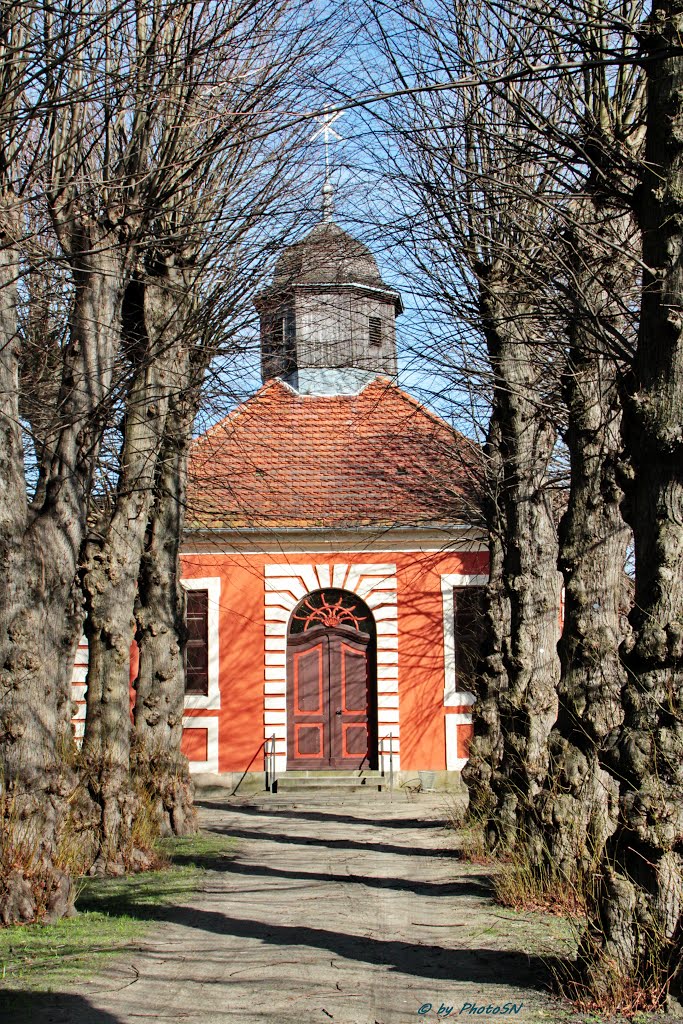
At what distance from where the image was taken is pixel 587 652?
7551mm

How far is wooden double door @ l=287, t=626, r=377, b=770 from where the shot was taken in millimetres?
19062

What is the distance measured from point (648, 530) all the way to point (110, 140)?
6.49m

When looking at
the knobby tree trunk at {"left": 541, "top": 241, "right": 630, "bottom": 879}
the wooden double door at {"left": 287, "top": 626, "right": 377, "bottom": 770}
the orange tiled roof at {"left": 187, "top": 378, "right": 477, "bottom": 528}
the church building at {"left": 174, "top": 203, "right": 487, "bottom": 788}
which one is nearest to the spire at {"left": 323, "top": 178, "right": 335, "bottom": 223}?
the knobby tree trunk at {"left": 541, "top": 241, "right": 630, "bottom": 879}

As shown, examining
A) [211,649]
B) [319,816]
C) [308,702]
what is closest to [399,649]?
[308,702]

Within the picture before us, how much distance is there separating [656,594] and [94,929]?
4.26 m

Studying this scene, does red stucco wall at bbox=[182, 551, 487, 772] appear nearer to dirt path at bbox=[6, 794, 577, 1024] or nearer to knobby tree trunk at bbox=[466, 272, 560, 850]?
dirt path at bbox=[6, 794, 577, 1024]

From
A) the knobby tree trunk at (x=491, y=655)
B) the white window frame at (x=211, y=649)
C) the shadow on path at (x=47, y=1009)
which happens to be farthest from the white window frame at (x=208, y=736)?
the shadow on path at (x=47, y=1009)

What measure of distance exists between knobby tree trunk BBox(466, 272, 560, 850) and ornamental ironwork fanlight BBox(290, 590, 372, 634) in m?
9.05

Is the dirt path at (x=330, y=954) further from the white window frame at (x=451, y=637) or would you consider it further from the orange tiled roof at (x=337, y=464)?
the white window frame at (x=451, y=637)

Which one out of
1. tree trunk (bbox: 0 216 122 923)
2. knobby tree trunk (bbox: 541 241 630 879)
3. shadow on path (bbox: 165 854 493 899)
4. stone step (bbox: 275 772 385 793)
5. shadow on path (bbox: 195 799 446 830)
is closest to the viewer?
tree trunk (bbox: 0 216 122 923)

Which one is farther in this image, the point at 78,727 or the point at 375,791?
the point at 78,727

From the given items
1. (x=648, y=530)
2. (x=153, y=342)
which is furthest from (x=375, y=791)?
(x=648, y=530)

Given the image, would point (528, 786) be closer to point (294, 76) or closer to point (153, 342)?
point (153, 342)

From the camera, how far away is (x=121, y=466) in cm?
995
